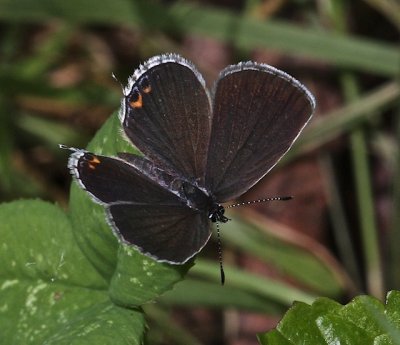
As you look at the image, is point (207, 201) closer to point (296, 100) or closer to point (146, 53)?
point (296, 100)

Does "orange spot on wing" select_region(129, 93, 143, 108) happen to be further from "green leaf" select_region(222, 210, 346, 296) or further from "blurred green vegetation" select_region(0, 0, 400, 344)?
"green leaf" select_region(222, 210, 346, 296)

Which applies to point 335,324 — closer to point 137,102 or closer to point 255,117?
point 255,117

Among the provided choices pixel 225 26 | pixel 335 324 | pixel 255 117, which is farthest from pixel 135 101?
pixel 225 26

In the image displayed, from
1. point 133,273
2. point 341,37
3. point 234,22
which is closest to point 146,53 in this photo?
point 234,22

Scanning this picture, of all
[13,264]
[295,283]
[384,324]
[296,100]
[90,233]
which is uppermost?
[296,100]

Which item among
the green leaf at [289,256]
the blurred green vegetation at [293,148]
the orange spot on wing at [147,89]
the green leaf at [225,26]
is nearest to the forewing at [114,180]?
the orange spot on wing at [147,89]

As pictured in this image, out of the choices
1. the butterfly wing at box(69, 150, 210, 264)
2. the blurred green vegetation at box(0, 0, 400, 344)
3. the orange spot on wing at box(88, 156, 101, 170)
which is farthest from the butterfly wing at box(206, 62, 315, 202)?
the blurred green vegetation at box(0, 0, 400, 344)
